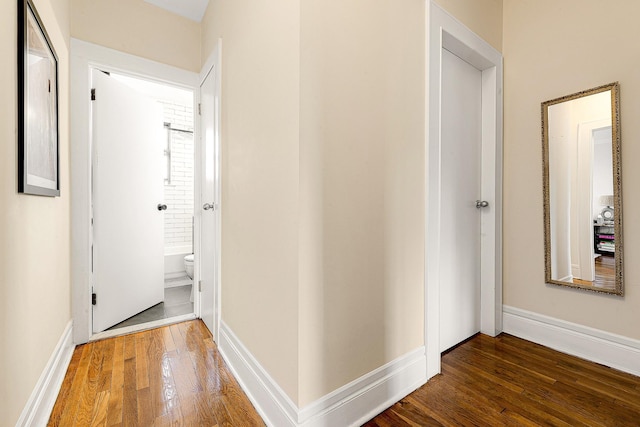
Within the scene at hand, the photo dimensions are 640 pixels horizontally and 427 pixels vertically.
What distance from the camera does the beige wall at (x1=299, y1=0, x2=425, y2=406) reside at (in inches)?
44.3

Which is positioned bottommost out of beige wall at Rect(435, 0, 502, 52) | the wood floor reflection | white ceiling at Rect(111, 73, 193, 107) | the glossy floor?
the glossy floor

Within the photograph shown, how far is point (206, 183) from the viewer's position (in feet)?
7.55

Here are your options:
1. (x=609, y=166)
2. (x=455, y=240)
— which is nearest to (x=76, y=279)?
(x=455, y=240)

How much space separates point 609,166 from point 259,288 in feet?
7.05

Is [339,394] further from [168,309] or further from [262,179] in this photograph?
[168,309]

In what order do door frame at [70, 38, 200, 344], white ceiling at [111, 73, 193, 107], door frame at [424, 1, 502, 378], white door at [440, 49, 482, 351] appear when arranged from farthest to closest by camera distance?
white ceiling at [111, 73, 193, 107]
door frame at [70, 38, 200, 344]
white door at [440, 49, 482, 351]
door frame at [424, 1, 502, 378]

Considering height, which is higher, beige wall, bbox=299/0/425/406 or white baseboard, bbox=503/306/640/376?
beige wall, bbox=299/0/425/406

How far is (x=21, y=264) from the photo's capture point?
1141mm

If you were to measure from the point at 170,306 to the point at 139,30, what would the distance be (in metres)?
2.44

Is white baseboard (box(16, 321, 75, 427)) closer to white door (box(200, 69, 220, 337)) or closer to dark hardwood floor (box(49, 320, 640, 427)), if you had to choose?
dark hardwood floor (box(49, 320, 640, 427))

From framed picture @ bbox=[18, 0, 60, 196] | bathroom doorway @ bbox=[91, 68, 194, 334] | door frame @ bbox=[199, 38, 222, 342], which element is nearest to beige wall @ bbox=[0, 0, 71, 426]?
framed picture @ bbox=[18, 0, 60, 196]

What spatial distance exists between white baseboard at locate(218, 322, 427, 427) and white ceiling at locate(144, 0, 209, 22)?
8.35ft

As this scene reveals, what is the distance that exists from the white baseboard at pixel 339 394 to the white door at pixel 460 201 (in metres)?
0.52

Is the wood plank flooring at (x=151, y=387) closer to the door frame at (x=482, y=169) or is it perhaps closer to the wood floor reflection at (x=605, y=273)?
the door frame at (x=482, y=169)
